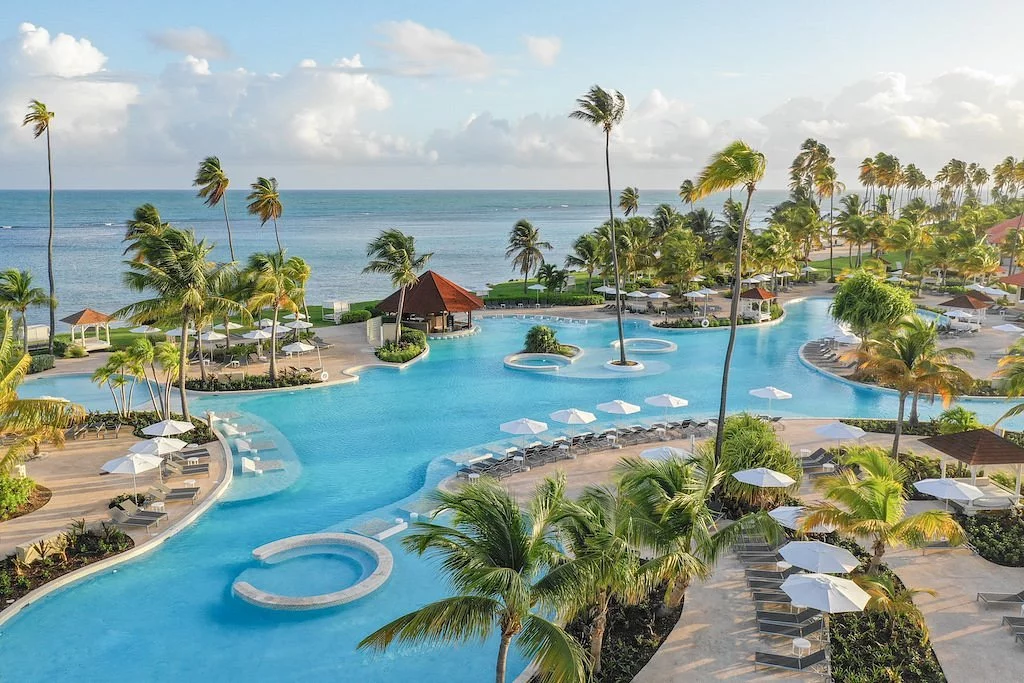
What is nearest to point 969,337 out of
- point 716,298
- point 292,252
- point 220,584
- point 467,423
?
point 716,298

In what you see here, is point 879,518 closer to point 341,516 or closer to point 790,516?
Result: point 790,516

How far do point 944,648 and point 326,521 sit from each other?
14091 mm

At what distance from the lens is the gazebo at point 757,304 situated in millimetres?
47000

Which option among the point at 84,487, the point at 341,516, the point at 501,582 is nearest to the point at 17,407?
the point at 84,487

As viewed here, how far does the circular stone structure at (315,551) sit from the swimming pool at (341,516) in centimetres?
20

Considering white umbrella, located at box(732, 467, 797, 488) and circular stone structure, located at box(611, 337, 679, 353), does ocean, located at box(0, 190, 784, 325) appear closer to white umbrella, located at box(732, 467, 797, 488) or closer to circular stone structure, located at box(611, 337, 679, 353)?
circular stone structure, located at box(611, 337, 679, 353)

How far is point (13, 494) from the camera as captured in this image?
18.5 meters

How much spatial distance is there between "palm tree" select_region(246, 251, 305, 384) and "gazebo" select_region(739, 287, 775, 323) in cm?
2866

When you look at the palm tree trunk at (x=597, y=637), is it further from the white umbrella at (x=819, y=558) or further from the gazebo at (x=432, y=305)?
the gazebo at (x=432, y=305)

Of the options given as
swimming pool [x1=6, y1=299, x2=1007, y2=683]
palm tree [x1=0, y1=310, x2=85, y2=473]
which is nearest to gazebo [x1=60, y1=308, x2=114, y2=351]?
swimming pool [x1=6, y1=299, x2=1007, y2=683]

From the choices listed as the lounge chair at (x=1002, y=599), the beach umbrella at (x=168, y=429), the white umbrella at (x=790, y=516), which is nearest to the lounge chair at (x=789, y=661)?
the white umbrella at (x=790, y=516)

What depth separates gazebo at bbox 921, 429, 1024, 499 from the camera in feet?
59.5

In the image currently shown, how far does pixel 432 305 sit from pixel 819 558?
31731 millimetres

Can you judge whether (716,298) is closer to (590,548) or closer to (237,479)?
(237,479)
